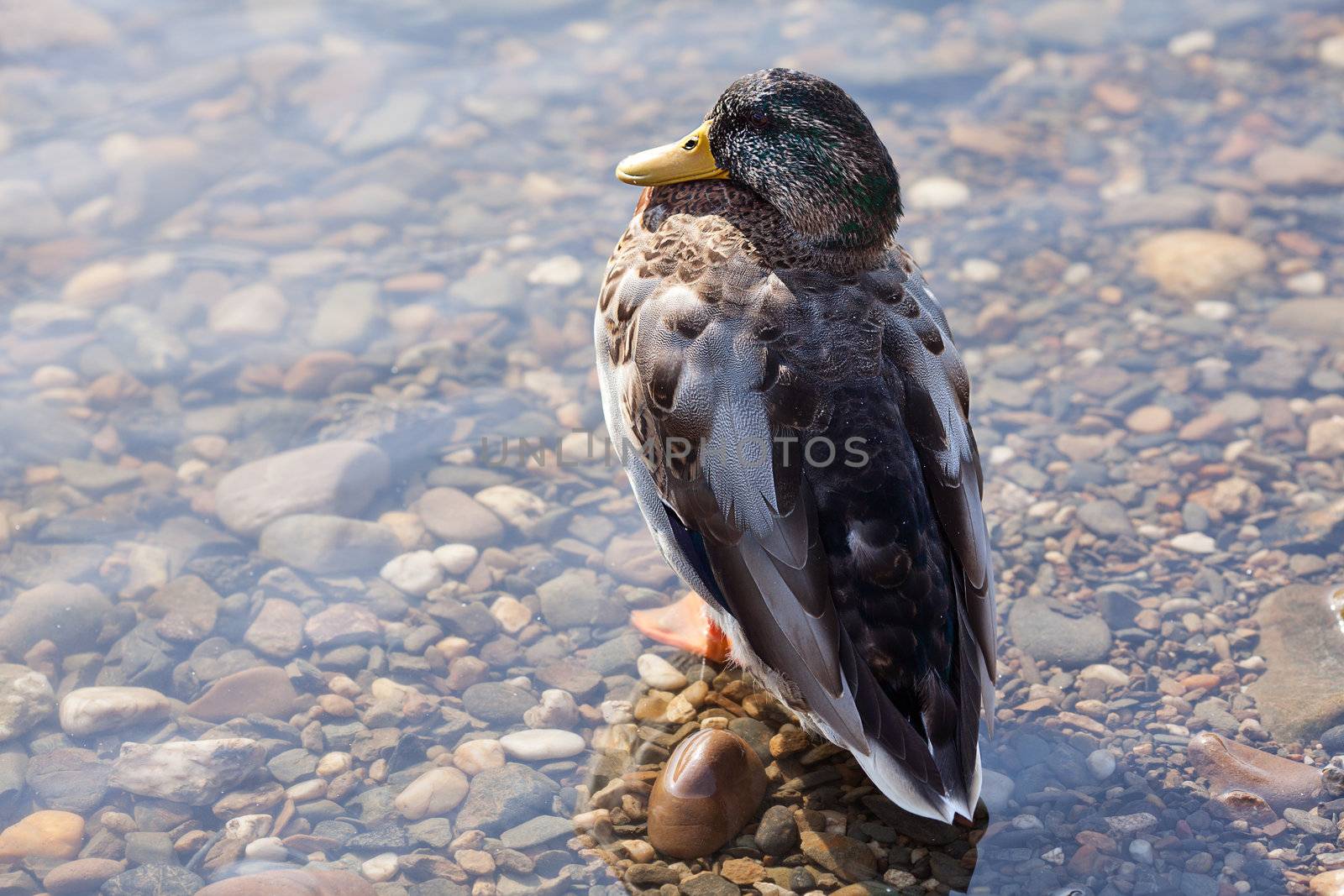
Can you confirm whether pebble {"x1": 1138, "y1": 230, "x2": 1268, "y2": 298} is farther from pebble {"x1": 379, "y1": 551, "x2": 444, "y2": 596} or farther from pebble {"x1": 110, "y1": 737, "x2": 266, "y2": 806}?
pebble {"x1": 110, "y1": 737, "x2": 266, "y2": 806}

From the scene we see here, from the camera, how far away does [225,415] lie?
4.58 meters

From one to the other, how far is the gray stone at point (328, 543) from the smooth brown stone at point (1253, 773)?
2503 mm

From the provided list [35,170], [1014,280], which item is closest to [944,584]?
[1014,280]

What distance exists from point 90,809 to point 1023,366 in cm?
355

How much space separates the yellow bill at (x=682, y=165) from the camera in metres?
3.32

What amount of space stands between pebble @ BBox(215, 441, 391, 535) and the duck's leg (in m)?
1.10

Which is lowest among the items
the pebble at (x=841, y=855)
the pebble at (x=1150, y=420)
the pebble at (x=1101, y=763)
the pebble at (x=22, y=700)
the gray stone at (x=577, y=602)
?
the pebble at (x=1101, y=763)

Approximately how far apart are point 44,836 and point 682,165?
2374 mm

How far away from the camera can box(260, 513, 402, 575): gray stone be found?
4.00 meters

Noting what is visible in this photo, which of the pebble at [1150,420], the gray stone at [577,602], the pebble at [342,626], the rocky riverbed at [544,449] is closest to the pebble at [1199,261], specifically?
the rocky riverbed at [544,449]

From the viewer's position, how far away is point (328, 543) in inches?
159

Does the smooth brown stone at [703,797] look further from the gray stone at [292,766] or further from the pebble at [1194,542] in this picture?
the pebble at [1194,542]

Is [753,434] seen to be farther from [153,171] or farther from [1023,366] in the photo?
[153,171]

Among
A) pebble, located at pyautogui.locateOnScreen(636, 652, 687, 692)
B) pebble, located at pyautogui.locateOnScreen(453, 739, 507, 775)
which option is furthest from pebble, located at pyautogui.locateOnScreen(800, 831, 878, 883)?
pebble, located at pyautogui.locateOnScreen(453, 739, 507, 775)
